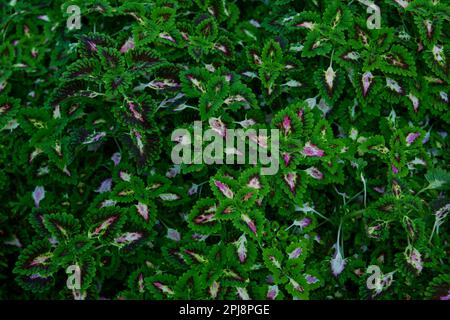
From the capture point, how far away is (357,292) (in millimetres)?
2008

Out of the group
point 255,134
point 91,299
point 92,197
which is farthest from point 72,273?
point 255,134

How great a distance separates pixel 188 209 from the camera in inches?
79.1

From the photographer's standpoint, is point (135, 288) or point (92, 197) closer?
point (135, 288)

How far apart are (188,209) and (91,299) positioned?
1.48ft

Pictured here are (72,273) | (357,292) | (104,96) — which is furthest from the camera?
(357,292)

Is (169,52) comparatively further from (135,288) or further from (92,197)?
(135,288)

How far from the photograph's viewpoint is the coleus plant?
1.79 metres

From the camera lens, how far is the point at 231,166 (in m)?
1.98

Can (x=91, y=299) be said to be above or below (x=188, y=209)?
below

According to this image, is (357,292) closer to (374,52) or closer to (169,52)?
(374,52)

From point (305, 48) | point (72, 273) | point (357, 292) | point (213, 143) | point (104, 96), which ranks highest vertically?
point (305, 48)

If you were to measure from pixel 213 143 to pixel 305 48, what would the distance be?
0.48 metres

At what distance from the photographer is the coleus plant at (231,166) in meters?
1.79

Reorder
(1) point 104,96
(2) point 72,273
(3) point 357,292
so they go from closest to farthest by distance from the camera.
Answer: (2) point 72,273, (1) point 104,96, (3) point 357,292
